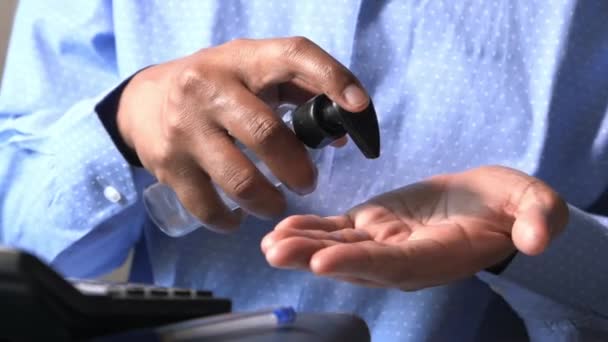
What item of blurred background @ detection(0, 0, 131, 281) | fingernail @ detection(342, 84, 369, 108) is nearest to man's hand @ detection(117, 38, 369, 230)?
fingernail @ detection(342, 84, 369, 108)

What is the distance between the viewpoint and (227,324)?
14.3 inches

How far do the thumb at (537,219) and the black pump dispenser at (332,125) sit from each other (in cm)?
9

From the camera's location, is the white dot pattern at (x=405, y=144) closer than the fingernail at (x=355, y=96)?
No

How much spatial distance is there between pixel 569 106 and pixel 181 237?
0.32 meters

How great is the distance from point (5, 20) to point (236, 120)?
651 millimetres

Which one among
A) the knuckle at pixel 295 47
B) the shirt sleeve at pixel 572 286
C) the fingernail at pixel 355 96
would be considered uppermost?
the knuckle at pixel 295 47

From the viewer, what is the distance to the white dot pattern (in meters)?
0.62

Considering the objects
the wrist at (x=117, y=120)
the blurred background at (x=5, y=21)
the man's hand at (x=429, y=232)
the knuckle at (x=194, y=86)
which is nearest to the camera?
the man's hand at (x=429, y=232)

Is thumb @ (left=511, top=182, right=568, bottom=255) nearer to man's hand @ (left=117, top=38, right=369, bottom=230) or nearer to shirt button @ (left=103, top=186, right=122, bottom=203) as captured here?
man's hand @ (left=117, top=38, right=369, bottom=230)

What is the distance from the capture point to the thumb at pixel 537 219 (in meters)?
0.42

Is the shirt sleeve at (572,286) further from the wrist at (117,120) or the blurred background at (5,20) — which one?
the blurred background at (5,20)

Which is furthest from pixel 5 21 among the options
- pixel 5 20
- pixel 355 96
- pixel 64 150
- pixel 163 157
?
pixel 355 96

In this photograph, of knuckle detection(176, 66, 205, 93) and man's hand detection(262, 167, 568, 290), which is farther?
knuckle detection(176, 66, 205, 93)

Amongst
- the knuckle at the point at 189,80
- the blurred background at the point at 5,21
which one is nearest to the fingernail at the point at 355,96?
the knuckle at the point at 189,80
